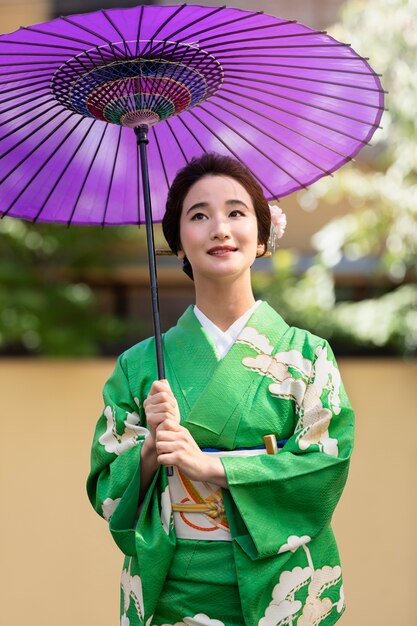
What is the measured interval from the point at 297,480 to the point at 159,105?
39.7 inches

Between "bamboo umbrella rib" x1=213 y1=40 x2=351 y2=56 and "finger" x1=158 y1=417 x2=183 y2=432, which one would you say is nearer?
"finger" x1=158 y1=417 x2=183 y2=432

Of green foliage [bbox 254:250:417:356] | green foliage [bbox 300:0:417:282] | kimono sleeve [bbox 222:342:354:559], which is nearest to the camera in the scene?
kimono sleeve [bbox 222:342:354:559]

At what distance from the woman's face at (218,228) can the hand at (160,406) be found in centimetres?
38

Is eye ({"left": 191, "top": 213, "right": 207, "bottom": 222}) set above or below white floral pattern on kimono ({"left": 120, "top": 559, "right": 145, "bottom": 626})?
above

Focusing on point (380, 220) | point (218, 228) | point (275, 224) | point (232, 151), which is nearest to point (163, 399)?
point (218, 228)

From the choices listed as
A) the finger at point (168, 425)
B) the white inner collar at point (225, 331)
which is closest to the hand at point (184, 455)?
the finger at point (168, 425)

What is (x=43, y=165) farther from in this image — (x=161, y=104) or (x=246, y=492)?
(x=246, y=492)

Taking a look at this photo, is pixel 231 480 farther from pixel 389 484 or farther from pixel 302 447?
pixel 389 484

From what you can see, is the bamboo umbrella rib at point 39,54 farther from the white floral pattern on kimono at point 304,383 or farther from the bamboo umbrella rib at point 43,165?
the white floral pattern on kimono at point 304,383

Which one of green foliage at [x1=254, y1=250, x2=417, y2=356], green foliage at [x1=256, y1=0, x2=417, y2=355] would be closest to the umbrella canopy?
green foliage at [x1=256, y1=0, x2=417, y2=355]

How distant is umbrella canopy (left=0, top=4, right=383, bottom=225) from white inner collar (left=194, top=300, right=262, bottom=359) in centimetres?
42

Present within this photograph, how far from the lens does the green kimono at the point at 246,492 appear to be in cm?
229

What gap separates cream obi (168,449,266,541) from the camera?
2.34m

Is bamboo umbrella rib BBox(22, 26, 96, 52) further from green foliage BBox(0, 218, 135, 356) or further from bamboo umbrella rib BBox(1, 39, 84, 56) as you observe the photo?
green foliage BBox(0, 218, 135, 356)
